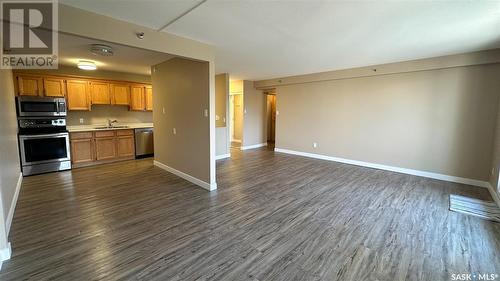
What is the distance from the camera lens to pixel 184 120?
172 inches

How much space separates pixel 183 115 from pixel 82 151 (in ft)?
9.61

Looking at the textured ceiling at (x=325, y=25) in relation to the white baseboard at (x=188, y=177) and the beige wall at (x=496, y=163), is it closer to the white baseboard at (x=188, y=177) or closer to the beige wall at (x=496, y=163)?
the beige wall at (x=496, y=163)

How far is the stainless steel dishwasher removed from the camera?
619 cm

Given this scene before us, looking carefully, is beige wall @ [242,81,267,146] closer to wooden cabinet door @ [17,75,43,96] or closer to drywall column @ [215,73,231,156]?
drywall column @ [215,73,231,156]

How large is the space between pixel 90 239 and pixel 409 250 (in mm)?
3412

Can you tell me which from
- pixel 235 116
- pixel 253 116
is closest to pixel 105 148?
pixel 253 116

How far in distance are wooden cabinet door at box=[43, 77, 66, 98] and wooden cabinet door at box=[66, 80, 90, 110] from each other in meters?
0.10

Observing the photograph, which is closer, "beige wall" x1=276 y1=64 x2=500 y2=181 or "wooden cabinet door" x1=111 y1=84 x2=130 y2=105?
"beige wall" x1=276 y1=64 x2=500 y2=181

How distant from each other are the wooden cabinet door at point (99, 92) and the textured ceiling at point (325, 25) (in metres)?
3.64

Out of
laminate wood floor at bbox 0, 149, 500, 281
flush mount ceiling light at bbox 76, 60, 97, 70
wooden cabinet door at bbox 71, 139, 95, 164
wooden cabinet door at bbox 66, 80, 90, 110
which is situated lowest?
laminate wood floor at bbox 0, 149, 500, 281

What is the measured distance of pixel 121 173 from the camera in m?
4.88

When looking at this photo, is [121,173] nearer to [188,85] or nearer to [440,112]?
[188,85]

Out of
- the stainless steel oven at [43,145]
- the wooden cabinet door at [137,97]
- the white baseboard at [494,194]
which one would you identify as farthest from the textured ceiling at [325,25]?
the stainless steel oven at [43,145]

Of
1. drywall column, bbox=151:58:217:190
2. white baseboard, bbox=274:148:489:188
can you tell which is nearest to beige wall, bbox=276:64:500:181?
white baseboard, bbox=274:148:489:188
